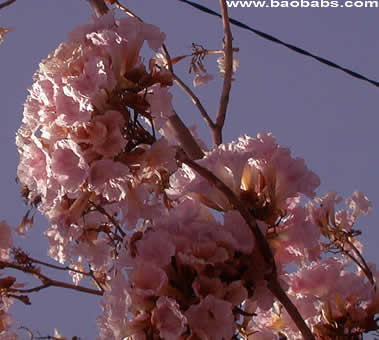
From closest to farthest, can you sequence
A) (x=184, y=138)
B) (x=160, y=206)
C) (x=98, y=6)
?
1. (x=160, y=206)
2. (x=184, y=138)
3. (x=98, y=6)

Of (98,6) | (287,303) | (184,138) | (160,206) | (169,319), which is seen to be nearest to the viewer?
(169,319)

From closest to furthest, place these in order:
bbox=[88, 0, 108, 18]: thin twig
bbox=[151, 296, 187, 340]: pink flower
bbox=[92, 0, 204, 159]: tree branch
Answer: bbox=[151, 296, 187, 340]: pink flower
bbox=[92, 0, 204, 159]: tree branch
bbox=[88, 0, 108, 18]: thin twig

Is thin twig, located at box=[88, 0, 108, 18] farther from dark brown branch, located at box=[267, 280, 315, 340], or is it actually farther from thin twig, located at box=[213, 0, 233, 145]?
dark brown branch, located at box=[267, 280, 315, 340]

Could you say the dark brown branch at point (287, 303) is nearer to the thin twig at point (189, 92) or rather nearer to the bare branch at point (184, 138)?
the bare branch at point (184, 138)

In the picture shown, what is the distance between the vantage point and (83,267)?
Result: 8.21 ft

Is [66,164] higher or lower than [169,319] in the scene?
higher

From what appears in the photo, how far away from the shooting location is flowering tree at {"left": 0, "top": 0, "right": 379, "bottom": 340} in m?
1.28

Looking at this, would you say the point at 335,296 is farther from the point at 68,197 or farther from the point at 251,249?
the point at 68,197

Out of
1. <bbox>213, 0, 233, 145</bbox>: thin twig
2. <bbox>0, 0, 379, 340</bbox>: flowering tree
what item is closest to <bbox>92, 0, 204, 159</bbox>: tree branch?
<bbox>213, 0, 233, 145</bbox>: thin twig

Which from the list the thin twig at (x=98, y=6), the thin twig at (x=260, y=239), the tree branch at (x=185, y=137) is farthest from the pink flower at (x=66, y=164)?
the thin twig at (x=98, y=6)

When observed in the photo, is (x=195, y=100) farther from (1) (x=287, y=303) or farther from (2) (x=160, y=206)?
(1) (x=287, y=303)

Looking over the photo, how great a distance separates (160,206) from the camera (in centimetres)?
150

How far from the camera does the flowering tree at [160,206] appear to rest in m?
1.28

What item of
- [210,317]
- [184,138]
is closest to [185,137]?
[184,138]
